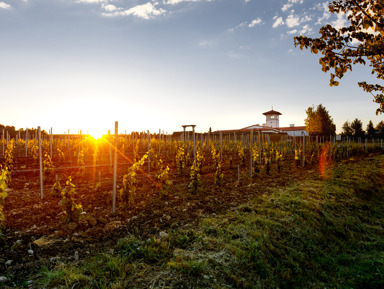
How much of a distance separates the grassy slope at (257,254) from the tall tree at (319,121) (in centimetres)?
4230

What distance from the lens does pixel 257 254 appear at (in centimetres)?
348

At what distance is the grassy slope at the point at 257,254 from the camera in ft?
9.32

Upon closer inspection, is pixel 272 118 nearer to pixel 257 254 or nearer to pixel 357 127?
pixel 357 127

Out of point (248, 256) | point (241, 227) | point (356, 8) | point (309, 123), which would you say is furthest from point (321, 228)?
point (309, 123)

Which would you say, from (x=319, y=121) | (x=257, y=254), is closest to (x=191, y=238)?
(x=257, y=254)

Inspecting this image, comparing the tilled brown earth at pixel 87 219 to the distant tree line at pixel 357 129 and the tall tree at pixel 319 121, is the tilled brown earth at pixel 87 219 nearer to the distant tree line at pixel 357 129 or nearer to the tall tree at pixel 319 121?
the tall tree at pixel 319 121

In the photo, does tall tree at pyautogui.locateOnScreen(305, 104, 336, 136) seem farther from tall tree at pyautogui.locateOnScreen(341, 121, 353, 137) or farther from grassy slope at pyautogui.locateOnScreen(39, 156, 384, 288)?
grassy slope at pyautogui.locateOnScreen(39, 156, 384, 288)

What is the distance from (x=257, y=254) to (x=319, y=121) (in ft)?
152

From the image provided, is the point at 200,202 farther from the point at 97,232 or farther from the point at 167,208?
the point at 97,232

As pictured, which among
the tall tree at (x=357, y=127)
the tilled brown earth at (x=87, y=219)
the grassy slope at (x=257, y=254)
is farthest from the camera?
the tall tree at (x=357, y=127)

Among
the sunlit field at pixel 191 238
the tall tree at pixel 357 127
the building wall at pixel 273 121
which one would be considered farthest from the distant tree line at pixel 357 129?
the sunlit field at pixel 191 238

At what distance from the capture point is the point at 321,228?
4977mm

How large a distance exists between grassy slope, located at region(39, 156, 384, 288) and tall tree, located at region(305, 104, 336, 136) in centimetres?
4230

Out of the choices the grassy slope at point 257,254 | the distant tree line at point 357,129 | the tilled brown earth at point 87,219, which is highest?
the distant tree line at point 357,129
